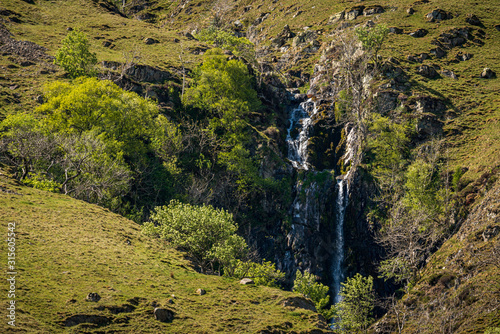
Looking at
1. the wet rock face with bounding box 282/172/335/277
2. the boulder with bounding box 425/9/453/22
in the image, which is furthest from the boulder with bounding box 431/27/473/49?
the wet rock face with bounding box 282/172/335/277

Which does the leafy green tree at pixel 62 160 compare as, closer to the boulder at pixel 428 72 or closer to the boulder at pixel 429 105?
the boulder at pixel 429 105

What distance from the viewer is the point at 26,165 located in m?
37.1

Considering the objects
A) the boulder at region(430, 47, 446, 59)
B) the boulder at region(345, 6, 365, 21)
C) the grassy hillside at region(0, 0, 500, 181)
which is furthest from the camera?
the boulder at region(345, 6, 365, 21)

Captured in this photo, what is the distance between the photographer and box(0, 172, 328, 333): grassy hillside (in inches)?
686

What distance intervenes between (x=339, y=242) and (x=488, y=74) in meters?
55.4

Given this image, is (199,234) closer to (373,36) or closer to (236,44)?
(373,36)

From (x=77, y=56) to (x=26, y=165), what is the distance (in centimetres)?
3915

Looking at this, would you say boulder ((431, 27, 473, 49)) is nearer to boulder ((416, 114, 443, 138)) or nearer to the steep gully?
boulder ((416, 114, 443, 138))

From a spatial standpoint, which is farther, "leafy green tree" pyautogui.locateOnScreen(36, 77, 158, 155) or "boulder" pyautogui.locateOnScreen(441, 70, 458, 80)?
Result: "boulder" pyautogui.locateOnScreen(441, 70, 458, 80)

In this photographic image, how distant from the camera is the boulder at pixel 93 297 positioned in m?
18.6

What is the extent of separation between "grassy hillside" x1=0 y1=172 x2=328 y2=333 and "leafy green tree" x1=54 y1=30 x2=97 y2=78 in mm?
42811

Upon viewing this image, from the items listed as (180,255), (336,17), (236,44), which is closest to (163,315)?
(180,255)

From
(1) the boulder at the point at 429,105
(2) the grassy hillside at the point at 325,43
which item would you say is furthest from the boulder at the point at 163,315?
(1) the boulder at the point at 429,105

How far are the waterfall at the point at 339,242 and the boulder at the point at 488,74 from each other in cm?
4592
